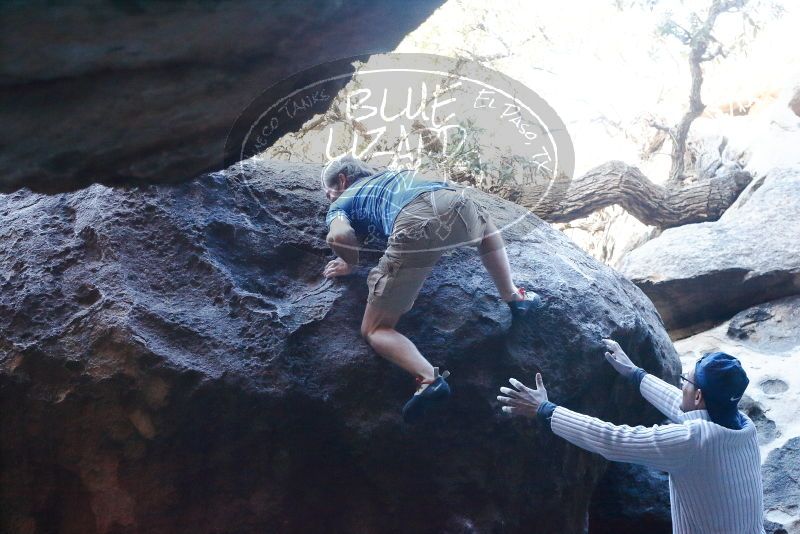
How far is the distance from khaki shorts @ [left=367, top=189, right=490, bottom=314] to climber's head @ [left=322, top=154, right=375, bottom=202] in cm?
25

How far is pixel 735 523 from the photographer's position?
10.6 feet

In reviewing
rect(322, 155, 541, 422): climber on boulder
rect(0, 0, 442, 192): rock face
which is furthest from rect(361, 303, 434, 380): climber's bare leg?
rect(0, 0, 442, 192): rock face

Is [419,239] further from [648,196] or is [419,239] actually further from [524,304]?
[648,196]

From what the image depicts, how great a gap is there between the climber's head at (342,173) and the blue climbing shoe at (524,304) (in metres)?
1.03

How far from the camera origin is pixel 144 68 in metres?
1.96

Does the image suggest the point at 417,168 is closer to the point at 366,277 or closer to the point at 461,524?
the point at 366,277

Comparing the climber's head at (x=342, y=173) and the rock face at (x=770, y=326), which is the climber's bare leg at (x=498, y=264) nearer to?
the climber's head at (x=342, y=173)

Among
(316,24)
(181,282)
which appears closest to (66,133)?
(316,24)

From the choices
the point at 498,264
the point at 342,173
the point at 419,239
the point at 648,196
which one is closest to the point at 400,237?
the point at 419,239

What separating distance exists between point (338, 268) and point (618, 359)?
1.48 meters

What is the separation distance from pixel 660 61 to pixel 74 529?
676 centimetres

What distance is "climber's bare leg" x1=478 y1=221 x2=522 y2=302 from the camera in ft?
11.6

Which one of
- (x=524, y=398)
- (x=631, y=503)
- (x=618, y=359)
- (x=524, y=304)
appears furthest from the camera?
(x=631, y=503)

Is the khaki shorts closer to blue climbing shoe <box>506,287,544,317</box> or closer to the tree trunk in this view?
blue climbing shoe <box>506,287,544,317</box>
